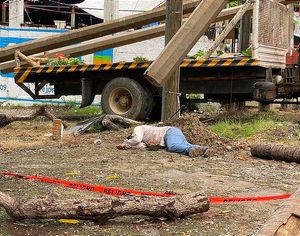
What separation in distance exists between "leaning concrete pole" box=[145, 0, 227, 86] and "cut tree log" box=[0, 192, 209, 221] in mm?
1250

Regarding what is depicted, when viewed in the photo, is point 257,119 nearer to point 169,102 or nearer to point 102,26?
point 169,102

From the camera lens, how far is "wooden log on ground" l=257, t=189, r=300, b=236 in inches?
132

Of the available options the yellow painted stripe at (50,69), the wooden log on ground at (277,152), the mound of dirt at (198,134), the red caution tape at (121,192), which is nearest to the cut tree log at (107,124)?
the mound of dirt at (198,134)

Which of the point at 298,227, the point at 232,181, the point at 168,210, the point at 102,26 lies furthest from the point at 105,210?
the point at 102,26

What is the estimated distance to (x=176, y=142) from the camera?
8117 millimetres

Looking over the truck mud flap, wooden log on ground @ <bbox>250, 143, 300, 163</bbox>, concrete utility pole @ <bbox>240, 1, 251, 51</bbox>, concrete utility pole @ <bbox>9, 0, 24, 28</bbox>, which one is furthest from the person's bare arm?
concrete utility pole @ <bbox>9, 0, 24, 28</bbox>

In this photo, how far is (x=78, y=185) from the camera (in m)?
5.39

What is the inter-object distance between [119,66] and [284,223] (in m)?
9.36

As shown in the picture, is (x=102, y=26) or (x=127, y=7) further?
(x=127, y=7)

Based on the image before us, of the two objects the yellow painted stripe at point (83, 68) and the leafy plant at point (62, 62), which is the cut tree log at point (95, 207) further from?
the leafy plant at point (62, 62)

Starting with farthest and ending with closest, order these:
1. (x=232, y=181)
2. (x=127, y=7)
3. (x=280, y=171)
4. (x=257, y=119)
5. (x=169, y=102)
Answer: (x=127, y=7), (x=257, y=119), (x=169, y=102), (x=280, y=171), (x=232, y=181)

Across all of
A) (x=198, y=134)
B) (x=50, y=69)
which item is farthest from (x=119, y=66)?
(x=198, y=134)

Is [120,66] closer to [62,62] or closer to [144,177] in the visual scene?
[62,62]

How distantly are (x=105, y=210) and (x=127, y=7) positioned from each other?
64.1ft
